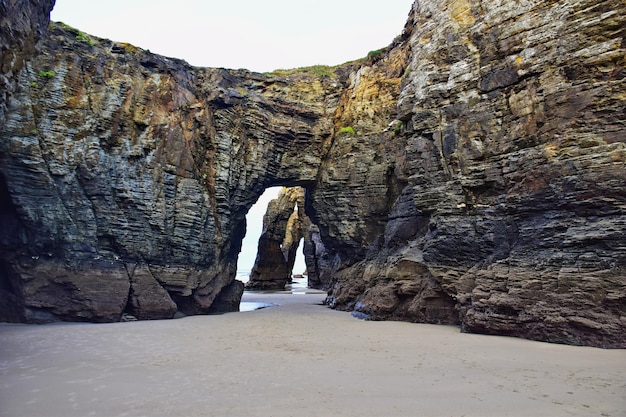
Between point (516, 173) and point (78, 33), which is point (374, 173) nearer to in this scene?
point (516, 173)

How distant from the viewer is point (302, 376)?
6852 millimetres

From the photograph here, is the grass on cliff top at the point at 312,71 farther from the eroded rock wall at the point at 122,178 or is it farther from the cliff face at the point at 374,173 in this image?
the eroded rock wall at the point at 122,178

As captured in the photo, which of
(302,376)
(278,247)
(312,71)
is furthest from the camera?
(278,247)

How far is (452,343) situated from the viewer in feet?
33.1

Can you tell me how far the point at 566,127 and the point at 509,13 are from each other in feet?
16.6

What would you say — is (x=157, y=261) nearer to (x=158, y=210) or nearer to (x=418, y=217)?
(x=158, y=210)

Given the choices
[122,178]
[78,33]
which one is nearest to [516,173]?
[122,178]

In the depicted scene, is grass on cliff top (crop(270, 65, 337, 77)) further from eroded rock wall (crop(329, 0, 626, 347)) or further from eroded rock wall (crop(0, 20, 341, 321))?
eroded rock wall (crop(329, 0, 626, 347))

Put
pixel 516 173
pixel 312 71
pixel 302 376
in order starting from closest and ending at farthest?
1. pixel 302 376
2. pixel 516 173
3. pixel 312 71

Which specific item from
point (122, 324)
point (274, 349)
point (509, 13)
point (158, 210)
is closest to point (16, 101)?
point (158, 210)

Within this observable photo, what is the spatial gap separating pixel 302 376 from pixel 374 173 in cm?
1664

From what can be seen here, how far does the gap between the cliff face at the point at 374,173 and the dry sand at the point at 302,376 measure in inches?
116

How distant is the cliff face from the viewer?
1048cm

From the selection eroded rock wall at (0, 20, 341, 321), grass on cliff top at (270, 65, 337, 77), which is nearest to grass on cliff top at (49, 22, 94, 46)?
eroded rock wall at (0, 20, 341, 321)
